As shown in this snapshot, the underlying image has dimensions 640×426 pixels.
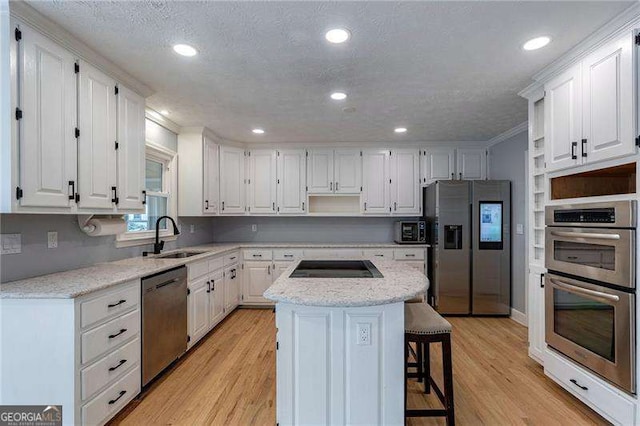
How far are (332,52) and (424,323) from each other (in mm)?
1868

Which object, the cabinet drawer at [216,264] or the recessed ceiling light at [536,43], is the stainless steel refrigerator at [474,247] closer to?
the recessed ceiling light at [536,43]

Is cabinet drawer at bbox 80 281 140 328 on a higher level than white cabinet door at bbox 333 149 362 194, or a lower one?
lower

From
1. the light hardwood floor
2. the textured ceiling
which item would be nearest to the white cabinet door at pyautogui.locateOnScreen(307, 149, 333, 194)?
the textured ceiling

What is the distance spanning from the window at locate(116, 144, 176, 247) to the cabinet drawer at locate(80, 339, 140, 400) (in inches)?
45.9

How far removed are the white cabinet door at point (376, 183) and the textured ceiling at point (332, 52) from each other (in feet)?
3.99

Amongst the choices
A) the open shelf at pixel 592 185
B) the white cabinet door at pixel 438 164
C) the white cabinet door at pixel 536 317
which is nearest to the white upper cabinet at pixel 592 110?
the open shelf at pixel 592 185

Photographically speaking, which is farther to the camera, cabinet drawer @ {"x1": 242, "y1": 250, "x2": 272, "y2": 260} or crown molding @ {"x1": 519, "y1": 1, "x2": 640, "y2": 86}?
cabinet drawer @ {"x1": 242, "y1": 250, "x2": 272, "y2": 260}

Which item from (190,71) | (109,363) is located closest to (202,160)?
(190,71)

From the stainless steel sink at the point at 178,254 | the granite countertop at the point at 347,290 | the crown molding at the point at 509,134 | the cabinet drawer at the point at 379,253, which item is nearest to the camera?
the granite countertop at the point at 347,290

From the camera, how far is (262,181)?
480 centimetres

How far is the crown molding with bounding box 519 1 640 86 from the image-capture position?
175 centimetres

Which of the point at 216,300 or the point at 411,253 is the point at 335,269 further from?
the point at 411,253

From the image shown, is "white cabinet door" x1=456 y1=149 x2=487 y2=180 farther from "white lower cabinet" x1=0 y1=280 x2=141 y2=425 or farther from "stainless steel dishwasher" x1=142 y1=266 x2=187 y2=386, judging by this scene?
"white lower cabinet" x1=0 y1=280 x2=141 y2=425

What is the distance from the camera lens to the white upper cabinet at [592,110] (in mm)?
1819
